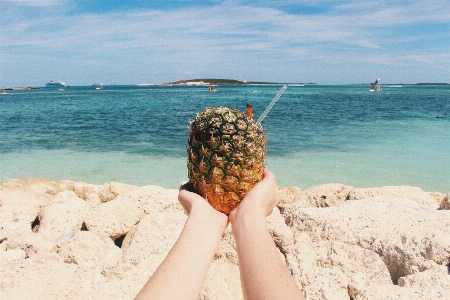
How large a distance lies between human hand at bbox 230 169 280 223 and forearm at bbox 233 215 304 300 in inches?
3.7

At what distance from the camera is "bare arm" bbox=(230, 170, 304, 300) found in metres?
1.57

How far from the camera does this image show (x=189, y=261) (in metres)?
1.70

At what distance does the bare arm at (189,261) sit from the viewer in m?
1.57

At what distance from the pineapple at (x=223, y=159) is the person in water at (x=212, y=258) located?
0.15 m

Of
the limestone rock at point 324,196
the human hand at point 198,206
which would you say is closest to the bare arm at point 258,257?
the human hand at point 198,206

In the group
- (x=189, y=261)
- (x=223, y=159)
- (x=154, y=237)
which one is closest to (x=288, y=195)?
(x=154, y=237)

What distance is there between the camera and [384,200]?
16.5 ft

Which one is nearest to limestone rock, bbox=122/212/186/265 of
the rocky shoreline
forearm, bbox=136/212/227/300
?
the rocky shoreline

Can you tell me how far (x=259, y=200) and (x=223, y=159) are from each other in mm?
375

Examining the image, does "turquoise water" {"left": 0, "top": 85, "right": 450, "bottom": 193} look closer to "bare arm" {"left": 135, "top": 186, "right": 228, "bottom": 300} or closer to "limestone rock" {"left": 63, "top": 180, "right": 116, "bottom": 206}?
"limestone rock" {"left": 63, "top": 180, "right": 116, "bottom": 206}

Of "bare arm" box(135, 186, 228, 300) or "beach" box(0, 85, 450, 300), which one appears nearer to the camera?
"bare arm" box(135, 186, 228, 300)

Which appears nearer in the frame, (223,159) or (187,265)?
(187,265)

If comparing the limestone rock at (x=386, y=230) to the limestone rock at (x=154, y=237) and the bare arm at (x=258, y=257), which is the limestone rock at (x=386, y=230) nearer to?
the limestone rock at (x=154, y=237)

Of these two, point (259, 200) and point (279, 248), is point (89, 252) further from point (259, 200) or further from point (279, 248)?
point (259, 200)
